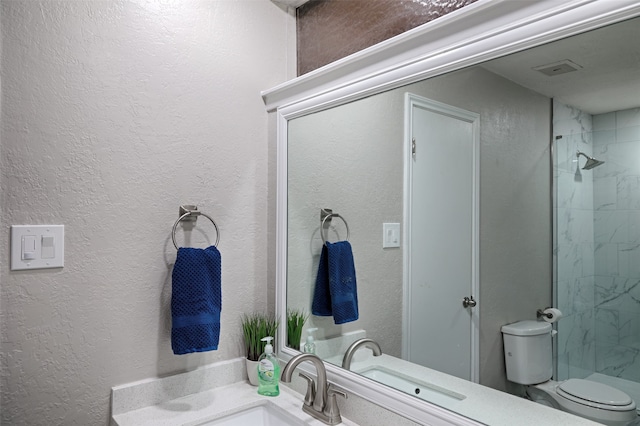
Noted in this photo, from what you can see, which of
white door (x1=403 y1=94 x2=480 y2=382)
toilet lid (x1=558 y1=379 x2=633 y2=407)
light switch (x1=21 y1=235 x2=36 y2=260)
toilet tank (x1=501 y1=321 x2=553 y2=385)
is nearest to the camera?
toilet lid (x1=558 y1=379 x2=633 y2=407)

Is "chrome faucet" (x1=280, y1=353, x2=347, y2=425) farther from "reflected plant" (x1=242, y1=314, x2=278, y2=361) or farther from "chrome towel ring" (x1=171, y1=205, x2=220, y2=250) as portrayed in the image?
"chrome towel ring" (x1=171, y1=205, x2=220, y2=250)

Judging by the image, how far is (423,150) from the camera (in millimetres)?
1226

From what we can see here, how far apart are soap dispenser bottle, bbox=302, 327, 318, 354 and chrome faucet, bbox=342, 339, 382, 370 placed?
164mm

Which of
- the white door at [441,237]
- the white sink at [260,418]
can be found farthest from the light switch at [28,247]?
the white door at [441,237]

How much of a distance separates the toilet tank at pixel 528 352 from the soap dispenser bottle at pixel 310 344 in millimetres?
708

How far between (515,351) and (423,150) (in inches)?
22.5

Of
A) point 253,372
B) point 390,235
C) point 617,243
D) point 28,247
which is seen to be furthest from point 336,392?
point 28,247

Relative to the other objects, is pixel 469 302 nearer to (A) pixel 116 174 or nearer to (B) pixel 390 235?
(B) pixel 390 235

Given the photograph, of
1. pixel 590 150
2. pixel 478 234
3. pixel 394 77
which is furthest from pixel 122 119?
pixel 590 150

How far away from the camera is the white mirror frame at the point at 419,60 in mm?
881

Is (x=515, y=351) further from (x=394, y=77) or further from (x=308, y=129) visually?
(x=308, y=129)

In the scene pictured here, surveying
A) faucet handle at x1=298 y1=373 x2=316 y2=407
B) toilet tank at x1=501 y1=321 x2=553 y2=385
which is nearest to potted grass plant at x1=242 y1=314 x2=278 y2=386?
faucet handle at x1=298 y1=373 x2=316 y2=407

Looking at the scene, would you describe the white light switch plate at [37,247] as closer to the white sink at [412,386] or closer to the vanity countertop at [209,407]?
the vanity countertop at [209,407]

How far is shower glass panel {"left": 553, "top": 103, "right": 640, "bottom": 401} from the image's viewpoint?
803mm
